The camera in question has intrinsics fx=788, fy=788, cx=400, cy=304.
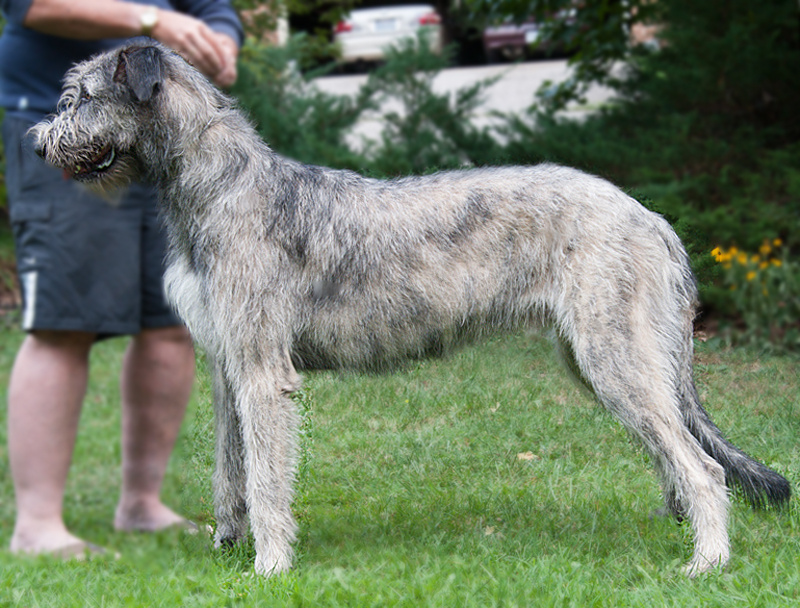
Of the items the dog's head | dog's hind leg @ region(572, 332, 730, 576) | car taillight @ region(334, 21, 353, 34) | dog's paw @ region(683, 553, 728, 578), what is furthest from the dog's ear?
car taillight @ region(334, 21, 353, 34)

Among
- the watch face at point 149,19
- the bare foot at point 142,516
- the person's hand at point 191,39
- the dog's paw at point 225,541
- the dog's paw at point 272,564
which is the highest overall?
the watch face at point 149,19

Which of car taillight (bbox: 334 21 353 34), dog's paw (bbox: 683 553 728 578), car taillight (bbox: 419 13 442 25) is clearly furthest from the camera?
car taillight (bbox: 334 21 353 34)

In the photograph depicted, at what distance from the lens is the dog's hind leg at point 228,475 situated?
3557 millimetres

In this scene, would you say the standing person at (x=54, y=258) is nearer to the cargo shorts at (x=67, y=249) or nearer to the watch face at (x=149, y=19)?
the cargo shorts at (x=67, y=249)

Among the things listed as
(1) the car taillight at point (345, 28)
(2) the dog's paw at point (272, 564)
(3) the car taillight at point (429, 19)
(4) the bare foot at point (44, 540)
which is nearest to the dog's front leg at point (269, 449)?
(2) the dog's paw at point (272, 564)

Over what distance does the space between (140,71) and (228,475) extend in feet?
5.87

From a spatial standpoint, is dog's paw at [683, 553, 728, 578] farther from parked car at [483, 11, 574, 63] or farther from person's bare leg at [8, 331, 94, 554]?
parked car at [483, 11, 574, 63]

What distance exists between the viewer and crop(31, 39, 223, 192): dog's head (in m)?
3.23

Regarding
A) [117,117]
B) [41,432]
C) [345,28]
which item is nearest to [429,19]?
[345,28]

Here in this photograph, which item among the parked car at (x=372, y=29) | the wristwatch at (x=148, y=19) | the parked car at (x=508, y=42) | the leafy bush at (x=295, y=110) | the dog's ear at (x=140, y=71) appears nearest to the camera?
the dog's ear at (x=140, y=71)

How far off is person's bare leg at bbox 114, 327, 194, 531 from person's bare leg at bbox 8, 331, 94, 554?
1.49ft

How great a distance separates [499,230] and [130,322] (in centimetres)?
225

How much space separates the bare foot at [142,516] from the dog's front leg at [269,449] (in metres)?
1.66

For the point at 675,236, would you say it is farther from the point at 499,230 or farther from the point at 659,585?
the point at 659,585
